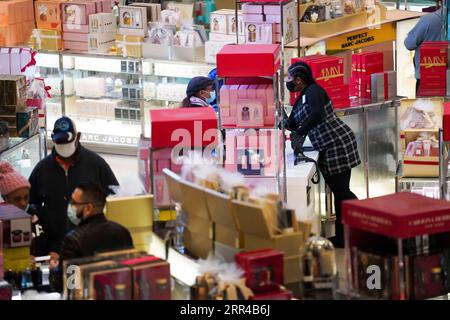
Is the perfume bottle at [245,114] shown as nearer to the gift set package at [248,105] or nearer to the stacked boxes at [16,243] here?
the gift set package at [248,105]

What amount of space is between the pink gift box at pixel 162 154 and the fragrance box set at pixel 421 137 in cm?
343

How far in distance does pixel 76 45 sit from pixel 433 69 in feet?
13.9

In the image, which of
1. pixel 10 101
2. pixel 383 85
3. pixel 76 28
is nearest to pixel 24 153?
pixel 10 101

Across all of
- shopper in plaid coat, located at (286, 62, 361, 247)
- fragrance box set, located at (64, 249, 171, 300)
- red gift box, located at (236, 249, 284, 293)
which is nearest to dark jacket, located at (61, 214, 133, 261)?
fragrance box set, located at (64, 249, 171, 300)

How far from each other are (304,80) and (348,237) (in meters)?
3.91

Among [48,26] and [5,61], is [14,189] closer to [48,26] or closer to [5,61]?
[5,61]

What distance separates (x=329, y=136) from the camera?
9.20m

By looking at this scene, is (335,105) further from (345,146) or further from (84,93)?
(84,93)

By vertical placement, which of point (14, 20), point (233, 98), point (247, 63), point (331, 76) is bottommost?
point (233, 98)

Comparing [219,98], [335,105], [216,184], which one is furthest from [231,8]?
[216,184]

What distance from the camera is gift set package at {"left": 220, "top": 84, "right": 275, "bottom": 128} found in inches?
326

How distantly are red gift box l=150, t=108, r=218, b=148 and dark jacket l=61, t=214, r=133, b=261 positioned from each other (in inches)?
48.8

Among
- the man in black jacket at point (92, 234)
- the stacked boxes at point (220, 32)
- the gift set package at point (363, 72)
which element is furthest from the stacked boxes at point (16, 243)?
the stacked boxes at point (220, 32)

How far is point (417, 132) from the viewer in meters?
9.67
